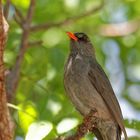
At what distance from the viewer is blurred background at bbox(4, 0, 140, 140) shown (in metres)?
6.46

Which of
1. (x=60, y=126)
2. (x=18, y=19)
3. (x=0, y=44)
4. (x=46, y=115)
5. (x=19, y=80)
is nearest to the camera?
(x=0, y=44)

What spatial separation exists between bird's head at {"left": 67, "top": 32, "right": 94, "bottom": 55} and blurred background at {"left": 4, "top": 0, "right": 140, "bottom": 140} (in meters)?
0.17

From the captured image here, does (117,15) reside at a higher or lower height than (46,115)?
higher

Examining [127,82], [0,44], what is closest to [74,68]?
[0,44]

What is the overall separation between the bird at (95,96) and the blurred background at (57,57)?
5.8 inches

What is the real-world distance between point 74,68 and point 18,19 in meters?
1.45

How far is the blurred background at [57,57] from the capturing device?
254 inches

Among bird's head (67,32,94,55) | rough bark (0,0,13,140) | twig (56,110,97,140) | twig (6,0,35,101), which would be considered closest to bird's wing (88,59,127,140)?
bird's head (67,32,94,55)

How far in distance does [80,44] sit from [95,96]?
45.7 inches

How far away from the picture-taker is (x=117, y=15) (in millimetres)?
9812

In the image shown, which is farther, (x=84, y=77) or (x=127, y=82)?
(x=127, y=82)

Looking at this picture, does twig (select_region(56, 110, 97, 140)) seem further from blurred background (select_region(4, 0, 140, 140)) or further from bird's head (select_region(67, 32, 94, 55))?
bird's head (select_region(67, 32, 94, 55))

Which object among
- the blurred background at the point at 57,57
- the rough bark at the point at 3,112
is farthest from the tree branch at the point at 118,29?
the rough bark at the point at 3,112

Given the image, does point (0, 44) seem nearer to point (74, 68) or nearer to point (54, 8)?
point (74, 68)
